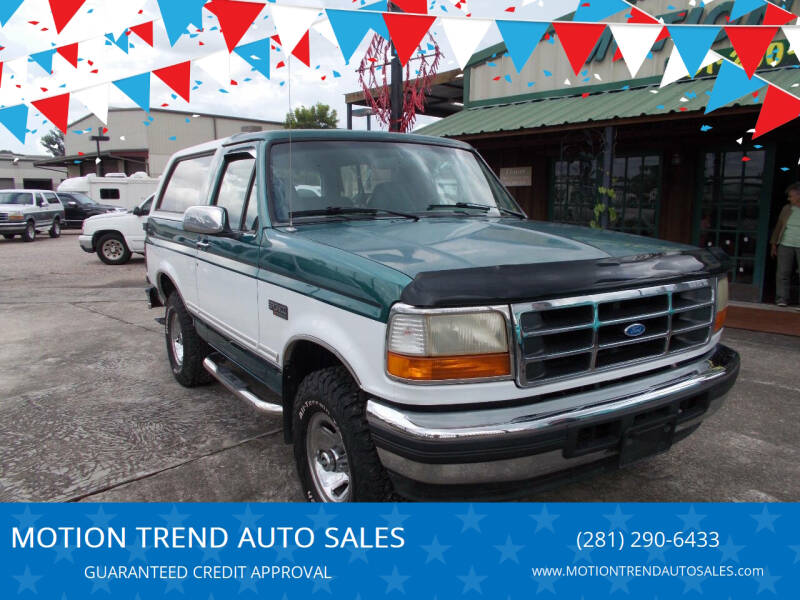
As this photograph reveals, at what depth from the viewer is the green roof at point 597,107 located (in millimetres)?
7500

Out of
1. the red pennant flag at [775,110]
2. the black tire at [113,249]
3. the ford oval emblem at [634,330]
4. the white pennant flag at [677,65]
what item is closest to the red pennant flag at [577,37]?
the white pennant flag at [677,65]

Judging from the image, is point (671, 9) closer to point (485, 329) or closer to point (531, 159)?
point (531, 159)

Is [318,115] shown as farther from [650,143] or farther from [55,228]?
[650,143]

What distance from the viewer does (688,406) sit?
2668mm

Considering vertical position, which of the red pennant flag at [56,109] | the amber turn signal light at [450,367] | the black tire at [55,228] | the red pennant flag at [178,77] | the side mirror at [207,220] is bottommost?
the black tire at [55,228]

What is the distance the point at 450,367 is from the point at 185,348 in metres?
3.17

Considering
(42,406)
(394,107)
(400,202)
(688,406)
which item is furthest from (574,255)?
(394,107)

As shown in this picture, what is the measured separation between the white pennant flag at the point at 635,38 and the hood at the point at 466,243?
7.89ft

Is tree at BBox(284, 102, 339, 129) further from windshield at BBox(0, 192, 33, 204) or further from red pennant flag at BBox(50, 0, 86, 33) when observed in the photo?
red pennant flag at BBox(50, 0, 86, 33)

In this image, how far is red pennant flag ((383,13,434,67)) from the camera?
4.53 m

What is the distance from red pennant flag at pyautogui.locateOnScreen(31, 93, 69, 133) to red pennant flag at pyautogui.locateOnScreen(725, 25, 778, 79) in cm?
577

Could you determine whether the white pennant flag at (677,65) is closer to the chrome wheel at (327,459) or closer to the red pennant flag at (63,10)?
the chrome wheel at (327,459)

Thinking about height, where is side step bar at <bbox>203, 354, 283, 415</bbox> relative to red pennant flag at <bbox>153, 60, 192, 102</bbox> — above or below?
below

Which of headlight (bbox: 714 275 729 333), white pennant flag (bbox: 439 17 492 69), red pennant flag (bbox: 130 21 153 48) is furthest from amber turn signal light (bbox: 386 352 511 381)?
red pennant flag (bbox: 130 21 153 48)
